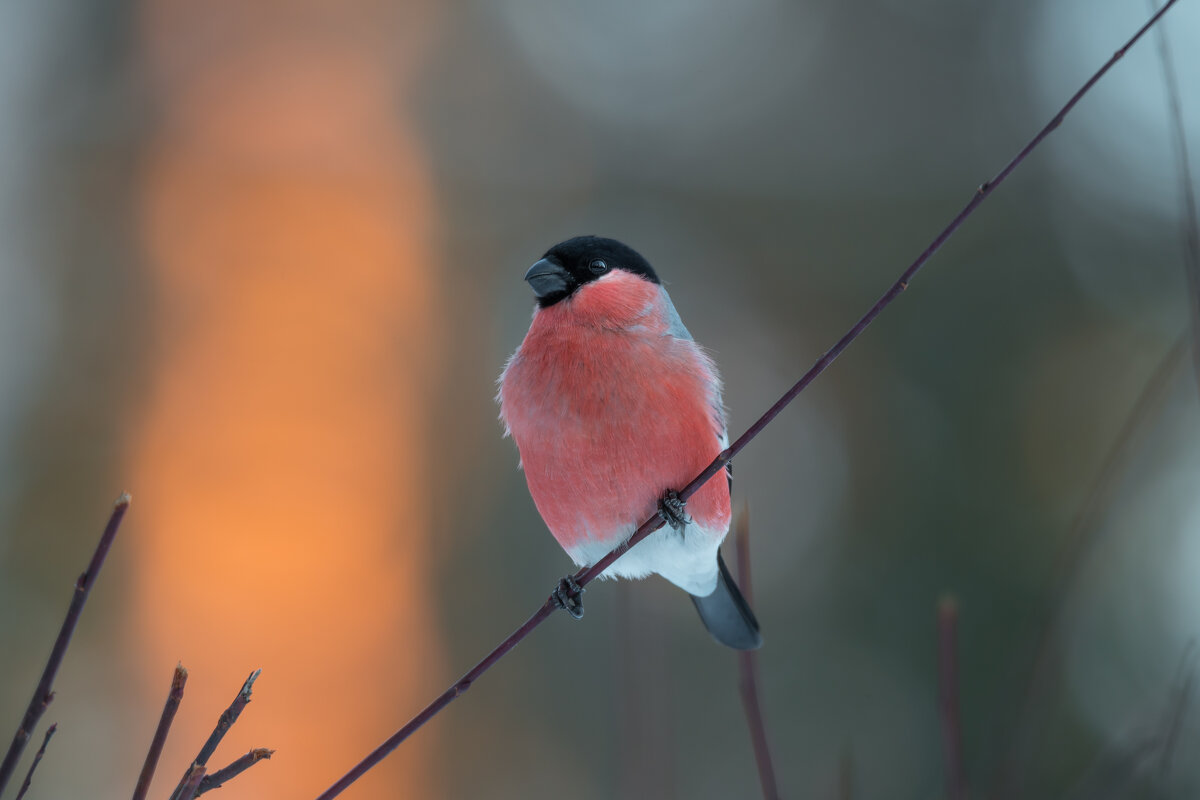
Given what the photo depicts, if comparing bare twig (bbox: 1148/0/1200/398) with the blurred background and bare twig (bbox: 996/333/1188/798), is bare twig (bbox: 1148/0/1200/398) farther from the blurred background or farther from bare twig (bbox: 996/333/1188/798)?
the blurred background

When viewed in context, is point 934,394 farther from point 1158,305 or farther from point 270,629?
point 270,629

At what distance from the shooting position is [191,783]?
87 centimetres

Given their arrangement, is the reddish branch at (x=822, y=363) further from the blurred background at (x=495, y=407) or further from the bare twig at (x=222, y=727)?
the blurred background at (x=495, y=407)

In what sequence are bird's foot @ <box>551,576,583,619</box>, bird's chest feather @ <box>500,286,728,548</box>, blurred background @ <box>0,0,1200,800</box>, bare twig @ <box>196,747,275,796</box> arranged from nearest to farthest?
bare twig @ <box>196,747,275,796</box> → bird's chest feather @ <box>500,286,728,548</box> → bird's foot @ <box>551,576,583,619</box> → blurred background @ <box>0,0,1200,800</box>

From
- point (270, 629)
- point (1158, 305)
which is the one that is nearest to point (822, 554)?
point (1158, 305)

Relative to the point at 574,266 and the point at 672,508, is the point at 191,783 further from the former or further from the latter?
the point at 574,266

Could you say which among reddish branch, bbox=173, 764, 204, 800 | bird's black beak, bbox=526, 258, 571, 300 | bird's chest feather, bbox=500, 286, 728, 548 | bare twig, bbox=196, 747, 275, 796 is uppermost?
bird's black beak, bbox=526, 258, 571, 300

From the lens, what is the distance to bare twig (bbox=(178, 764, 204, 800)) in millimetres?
862

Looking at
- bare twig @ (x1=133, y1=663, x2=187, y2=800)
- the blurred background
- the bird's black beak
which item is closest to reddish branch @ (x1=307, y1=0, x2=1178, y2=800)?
bare twig @ (x1=133, y1=663, x2=187, y2=800)

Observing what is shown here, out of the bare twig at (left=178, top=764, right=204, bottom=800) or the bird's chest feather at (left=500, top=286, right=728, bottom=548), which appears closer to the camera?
the bare twig at (left=178, top=764, right=204, bottom=800)

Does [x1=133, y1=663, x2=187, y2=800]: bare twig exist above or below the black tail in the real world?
below

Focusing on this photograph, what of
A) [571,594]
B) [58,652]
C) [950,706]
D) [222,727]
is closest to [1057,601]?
[950,706]

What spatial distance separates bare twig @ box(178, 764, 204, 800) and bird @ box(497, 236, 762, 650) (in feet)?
4.01

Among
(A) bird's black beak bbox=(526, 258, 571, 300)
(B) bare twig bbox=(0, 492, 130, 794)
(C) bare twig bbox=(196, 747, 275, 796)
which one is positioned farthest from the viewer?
(A) bird's black beak bbox=(526, 258, 571, 300)
